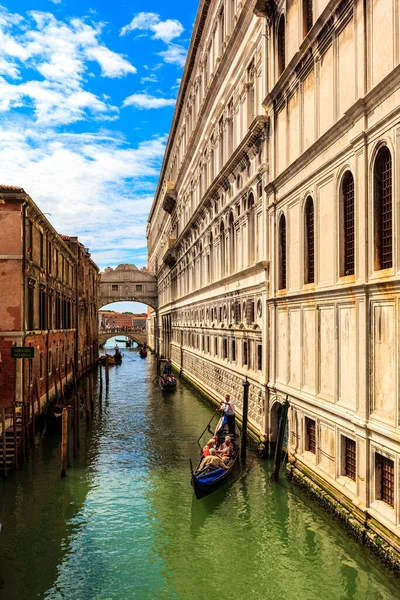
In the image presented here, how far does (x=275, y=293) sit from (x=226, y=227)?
762cm

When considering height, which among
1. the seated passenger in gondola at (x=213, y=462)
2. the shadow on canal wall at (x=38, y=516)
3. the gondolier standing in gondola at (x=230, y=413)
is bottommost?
the shadow on canal wall at (x=38, y=516)

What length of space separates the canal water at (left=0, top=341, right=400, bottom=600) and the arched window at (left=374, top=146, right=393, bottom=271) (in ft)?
16.5

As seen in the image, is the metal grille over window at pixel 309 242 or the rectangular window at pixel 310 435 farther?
the metal grille over window at pixel 309 242

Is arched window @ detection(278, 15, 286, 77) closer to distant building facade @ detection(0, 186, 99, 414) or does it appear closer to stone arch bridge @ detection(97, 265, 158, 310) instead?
distant building facade @ detection(0, 186, 99, 414)

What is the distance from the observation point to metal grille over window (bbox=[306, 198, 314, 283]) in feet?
42.5

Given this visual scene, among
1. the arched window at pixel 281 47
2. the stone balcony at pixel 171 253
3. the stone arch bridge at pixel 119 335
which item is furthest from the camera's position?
the stone arch bridge at pixel 119 335

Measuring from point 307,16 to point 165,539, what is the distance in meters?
12.0

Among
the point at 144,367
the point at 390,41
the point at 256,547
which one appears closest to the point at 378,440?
the point at 256,547

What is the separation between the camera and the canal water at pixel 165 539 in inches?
349

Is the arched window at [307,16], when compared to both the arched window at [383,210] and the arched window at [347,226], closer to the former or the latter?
the arched window at [347,226]

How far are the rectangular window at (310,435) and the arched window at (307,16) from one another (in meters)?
9.04

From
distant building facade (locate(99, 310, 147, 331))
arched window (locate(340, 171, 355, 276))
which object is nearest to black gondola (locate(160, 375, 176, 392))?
arched window (locate(340, 171, 355, 276))

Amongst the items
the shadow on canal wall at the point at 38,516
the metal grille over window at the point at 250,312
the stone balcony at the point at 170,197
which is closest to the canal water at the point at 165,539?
the shadow on canal wall at the point at 38,516

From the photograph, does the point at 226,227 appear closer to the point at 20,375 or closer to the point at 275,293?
the point at 275,293
